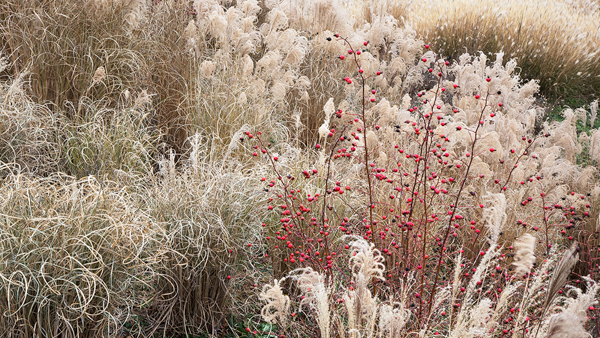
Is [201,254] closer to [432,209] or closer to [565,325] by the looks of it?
[432,209]

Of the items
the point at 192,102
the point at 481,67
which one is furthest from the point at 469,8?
the point at 192,102

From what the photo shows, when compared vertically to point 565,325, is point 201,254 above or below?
below

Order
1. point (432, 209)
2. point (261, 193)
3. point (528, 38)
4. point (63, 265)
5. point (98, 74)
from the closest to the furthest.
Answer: point (63, 265), point (261, 193), point (432, 209), point (98, 74), point (528, 38)

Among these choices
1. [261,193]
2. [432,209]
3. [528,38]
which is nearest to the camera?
[261,193]

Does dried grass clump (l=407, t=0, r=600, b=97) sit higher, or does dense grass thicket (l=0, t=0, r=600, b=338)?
A: dried grass clump (l=407, t=0, r=600, b=97)

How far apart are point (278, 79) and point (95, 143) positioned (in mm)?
1778

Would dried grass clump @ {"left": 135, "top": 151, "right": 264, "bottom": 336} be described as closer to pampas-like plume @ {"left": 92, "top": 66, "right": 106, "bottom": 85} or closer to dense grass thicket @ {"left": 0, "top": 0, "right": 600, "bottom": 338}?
dense grass thicket @ {"left": 0, "top": 0, "right": 600, "bottom": 338}

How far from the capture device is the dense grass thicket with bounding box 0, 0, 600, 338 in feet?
8.17

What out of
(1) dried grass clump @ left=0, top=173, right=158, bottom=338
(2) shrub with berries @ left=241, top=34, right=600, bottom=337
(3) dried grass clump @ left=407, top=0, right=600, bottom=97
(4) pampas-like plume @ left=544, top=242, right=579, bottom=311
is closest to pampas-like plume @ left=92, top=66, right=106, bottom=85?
(2) shrub with berries @ left=241, top=34, right=600, bottom=337

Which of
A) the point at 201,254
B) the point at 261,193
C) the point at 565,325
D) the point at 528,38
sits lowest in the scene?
the point at 201,254

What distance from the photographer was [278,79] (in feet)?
16.7

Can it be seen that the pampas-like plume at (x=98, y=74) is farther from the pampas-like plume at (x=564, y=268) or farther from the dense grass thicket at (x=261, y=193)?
the pampas-like plume at (x=564, y=268)

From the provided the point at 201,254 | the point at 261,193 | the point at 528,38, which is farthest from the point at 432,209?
the point at 528,38

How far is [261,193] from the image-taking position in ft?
10.9
